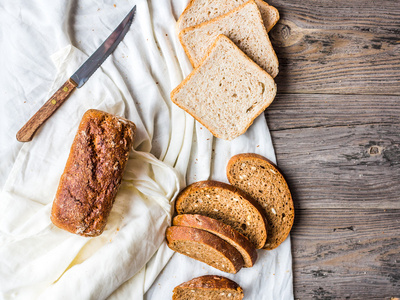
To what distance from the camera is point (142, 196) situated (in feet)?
7.50

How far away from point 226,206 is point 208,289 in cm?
57

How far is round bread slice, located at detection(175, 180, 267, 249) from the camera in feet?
7.50

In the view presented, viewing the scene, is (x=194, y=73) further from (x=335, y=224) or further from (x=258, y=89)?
(x=335, y=224)

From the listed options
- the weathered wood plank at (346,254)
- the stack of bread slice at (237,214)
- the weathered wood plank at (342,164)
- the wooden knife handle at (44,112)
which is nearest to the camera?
the wooden knife handle at (44,112)

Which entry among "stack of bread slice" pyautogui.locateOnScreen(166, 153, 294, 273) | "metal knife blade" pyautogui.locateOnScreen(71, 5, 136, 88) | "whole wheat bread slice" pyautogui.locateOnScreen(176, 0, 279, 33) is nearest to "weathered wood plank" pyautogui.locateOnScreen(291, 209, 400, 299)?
"stack of bread slice" pyautogui.locateOnScreen(166, 153, 294, 273)

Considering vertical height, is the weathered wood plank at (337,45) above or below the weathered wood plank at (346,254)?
above

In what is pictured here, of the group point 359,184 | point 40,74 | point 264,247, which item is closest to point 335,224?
point 359,184

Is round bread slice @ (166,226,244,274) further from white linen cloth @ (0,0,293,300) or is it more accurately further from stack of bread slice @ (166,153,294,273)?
white linen cloth @ (0,0,293,300)

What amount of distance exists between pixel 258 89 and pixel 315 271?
1.43m

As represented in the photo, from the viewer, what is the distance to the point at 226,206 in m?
2.34

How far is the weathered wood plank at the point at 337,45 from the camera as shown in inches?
91.4

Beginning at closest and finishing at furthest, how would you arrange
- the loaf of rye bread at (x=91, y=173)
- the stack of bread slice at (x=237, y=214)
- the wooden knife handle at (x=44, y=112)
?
the loaf of rye bread at (x=91, y=173) < the wooden knife handle at (x=44, y=112) < the stack of bread slice at (x=237, y=214)

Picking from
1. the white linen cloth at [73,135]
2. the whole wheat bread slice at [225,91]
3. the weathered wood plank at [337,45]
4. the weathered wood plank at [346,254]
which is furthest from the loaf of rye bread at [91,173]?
the weathered wood plank at [346,254]

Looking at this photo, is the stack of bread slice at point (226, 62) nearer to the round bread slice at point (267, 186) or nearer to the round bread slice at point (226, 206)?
the round bread slice at point (267, 186)
